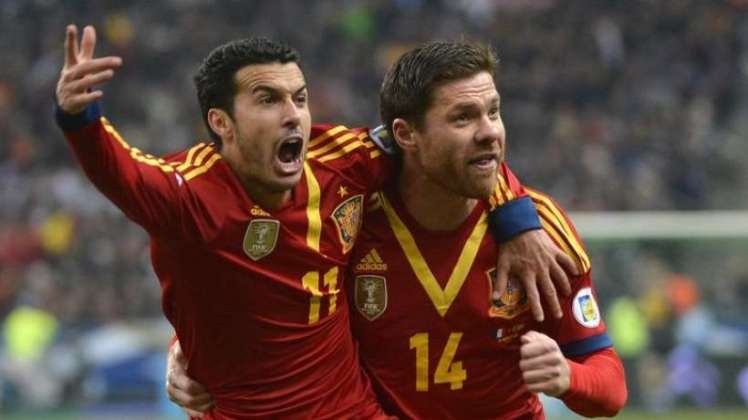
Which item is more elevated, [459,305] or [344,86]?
[344,86]

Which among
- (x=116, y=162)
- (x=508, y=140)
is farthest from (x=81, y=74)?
(x=508, y=140)

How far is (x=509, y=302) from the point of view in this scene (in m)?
5.61

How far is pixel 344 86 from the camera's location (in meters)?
18.9

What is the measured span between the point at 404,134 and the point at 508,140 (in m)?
12.4

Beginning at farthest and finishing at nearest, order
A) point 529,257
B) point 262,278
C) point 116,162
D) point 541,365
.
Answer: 1. point 529,257
2. point 262,278
3. point 541,365
4. point 116,162

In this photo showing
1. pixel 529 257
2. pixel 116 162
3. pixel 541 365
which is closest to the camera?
pixel 116 162

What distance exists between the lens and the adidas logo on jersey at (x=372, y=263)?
5.59 meters

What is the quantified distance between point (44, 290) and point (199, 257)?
433 inches

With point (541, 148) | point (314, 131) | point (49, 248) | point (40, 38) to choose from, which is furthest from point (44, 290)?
point (314, 131)

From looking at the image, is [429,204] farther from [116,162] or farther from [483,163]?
[116,162]

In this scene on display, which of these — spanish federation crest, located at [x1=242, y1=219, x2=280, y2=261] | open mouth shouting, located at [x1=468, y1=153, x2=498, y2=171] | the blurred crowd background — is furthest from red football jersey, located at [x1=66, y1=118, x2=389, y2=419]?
the blurred crowd background

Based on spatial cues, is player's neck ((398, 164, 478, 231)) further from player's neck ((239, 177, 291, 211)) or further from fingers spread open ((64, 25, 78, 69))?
fingers spread open ((64, 25, 78, 69))

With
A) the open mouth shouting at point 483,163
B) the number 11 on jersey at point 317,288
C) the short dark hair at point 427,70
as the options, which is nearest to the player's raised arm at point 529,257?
the open mouth shouting at point 483,163

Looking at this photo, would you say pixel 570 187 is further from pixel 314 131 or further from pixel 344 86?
pixel 314 131
